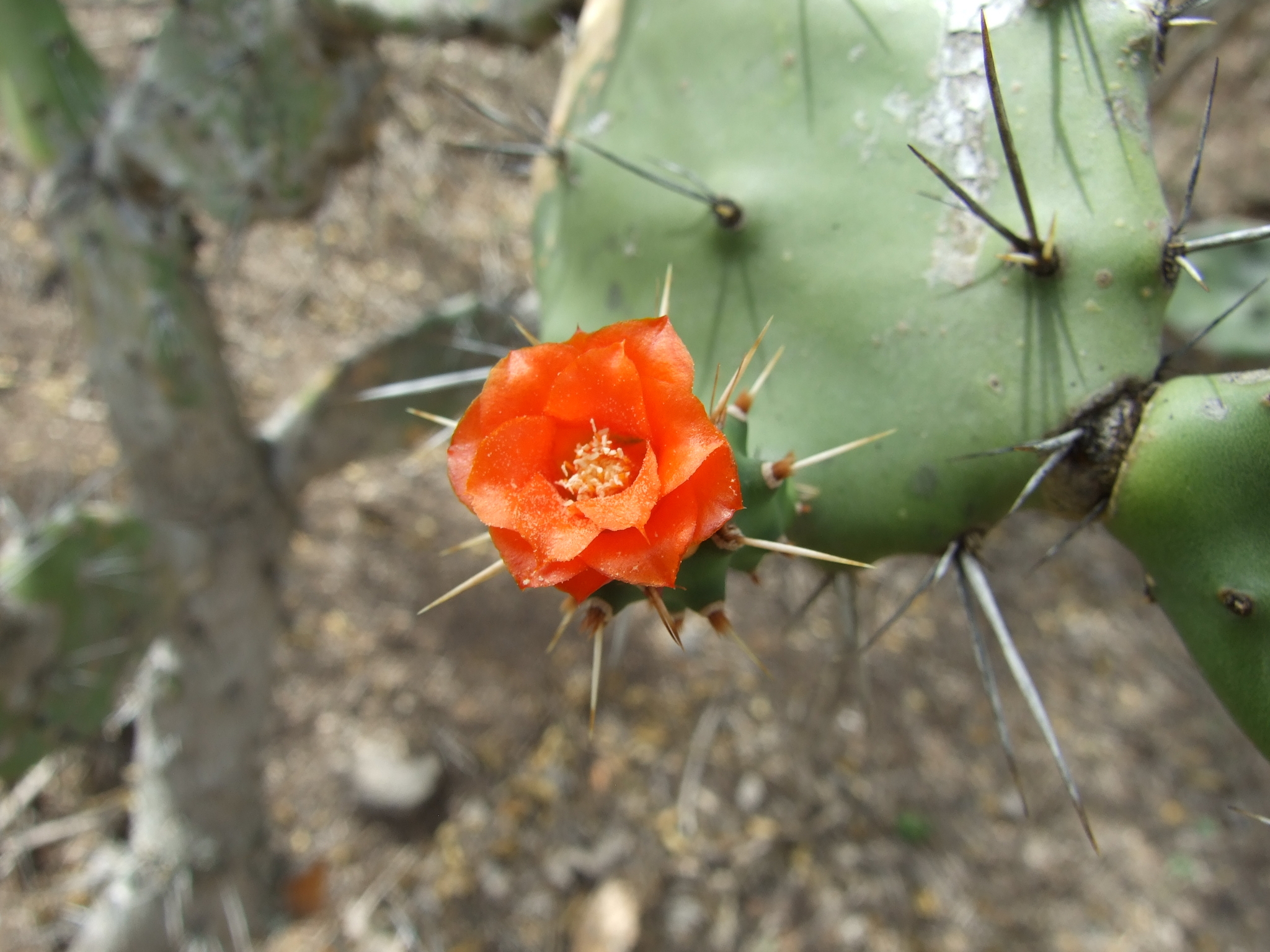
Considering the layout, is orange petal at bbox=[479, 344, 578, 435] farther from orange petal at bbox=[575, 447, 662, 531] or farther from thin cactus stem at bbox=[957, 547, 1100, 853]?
thin cactus stem at bbox=[957, 547, 1100, 853]

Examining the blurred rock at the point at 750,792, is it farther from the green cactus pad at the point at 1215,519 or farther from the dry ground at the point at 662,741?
the green cactus pad at the point at 1215,519

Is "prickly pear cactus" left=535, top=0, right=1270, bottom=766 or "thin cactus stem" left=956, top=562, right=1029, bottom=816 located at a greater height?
"prickly pear cactus" left=535, top=0, right=1270, bottom=766

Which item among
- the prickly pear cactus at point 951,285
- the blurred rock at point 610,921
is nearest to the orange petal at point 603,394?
the prickly pear cactus at point 951,285

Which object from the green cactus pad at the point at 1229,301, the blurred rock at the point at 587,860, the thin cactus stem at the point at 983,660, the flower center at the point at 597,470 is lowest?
the blurred rock at the point at 587,860

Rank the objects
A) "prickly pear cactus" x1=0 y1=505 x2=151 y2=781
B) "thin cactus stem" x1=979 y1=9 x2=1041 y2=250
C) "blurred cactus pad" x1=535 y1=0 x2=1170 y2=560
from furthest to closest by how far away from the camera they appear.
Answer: "prickly pear cactus" x1=0 y1=505 x2=151 y2=781, "blurred cactus pad" x1=535 y1=0 x2=1170 y2=560, "thin cactus stem" x1=979 y1=9 x2=1041 y2=250

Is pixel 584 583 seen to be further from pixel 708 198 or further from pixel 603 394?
pixel 708 198

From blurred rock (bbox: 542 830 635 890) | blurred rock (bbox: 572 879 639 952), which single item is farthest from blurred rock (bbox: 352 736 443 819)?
blurred rock (bbox: 572 879 639 952)
